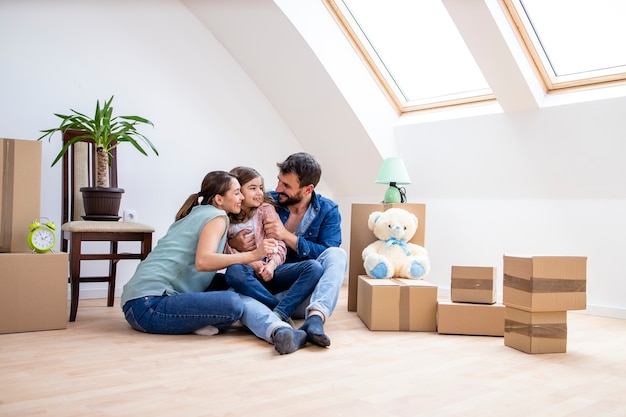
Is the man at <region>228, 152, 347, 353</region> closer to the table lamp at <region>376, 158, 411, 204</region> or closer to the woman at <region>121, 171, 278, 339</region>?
the woman at <region>121, 171, 278, 339</region>

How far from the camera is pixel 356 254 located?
3660 mm

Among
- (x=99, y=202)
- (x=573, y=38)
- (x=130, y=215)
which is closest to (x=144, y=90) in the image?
(x=130, y=215)

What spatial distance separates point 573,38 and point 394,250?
163 cm

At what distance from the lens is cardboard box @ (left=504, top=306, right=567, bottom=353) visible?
2.46 metres

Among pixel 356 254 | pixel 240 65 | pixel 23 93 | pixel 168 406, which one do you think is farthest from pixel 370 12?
pixel 168 406

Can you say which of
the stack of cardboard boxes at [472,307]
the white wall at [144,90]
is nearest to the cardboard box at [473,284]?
the stack of cardboard boxes at [472,307]

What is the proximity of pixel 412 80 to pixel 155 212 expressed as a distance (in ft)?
6.63

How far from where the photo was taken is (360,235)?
369 cm

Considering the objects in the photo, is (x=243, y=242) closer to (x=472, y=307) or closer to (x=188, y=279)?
(x=188, y=279)

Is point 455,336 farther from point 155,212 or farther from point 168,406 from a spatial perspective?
point 155,212

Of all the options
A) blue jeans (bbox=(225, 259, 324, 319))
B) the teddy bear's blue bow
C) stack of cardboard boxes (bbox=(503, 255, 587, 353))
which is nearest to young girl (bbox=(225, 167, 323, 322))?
blue jeans (bbox=(225, 259, 324, 319))

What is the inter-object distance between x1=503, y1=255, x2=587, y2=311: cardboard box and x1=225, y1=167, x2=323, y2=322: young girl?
0.87 metres

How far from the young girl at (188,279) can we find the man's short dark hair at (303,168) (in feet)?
1.34

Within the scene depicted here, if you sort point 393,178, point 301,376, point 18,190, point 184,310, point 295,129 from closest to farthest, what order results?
point 301,376
point 184,310
point 18,190
point 393,178
point 295,129
